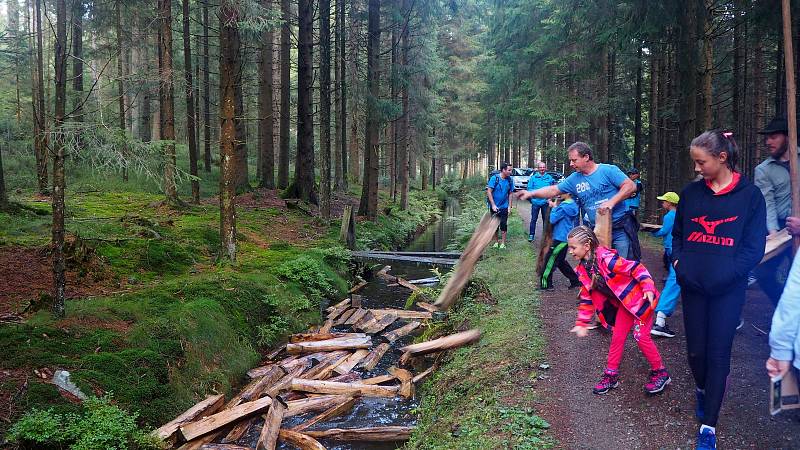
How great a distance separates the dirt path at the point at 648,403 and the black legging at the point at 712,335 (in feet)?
1.80

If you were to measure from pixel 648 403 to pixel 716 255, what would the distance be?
6.05ft

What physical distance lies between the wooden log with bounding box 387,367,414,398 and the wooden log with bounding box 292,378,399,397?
14 centimetres

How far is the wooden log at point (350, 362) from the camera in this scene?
28.1 ft

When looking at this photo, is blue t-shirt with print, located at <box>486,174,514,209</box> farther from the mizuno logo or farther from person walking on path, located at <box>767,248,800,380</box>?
person walking on path, located at <box>767,248,800,380</box>

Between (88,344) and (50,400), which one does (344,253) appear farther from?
(50,400)

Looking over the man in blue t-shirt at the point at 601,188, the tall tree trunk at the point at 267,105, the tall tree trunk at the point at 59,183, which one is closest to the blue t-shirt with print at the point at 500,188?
the man in blue t-shirt at the point at 601,188

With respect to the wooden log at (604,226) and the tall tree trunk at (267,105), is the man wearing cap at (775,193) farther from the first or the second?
the tall tree trunk at (267,105)

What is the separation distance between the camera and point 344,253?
578 inches

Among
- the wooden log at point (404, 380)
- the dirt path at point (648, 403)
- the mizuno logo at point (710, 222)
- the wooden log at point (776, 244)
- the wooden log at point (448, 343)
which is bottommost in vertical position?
the wooden log at point (404, 380)

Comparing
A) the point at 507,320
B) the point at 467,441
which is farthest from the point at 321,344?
the point at 467,441

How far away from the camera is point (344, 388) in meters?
7.69

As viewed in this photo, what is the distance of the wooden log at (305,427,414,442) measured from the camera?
6297mm

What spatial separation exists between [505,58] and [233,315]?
19633 millimetres

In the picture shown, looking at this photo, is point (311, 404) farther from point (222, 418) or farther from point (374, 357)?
point (374, 357)
